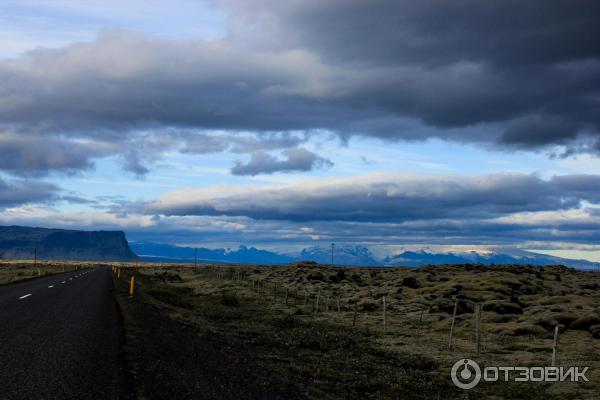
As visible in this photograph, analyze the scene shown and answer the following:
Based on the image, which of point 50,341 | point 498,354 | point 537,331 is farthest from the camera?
point 537,331

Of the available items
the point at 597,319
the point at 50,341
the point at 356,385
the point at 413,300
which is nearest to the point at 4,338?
the point at 50,341

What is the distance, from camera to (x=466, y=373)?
58.9 ft

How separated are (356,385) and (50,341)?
9.09 metres

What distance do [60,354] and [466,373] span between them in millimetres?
12726

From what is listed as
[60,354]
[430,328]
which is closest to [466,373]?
[430,328]

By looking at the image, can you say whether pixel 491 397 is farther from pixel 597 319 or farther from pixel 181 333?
pixel 597 319

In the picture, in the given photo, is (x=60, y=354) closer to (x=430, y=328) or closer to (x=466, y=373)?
(x=466, y=373)

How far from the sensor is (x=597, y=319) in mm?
27938

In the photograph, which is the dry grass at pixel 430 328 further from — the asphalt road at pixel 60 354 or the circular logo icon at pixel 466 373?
Result: the asphalt road at pixel 60 354

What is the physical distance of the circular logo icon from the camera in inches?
645

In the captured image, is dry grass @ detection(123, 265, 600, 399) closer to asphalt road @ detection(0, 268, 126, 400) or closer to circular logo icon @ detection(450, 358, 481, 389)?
circular logo icon @ detection(450, 358, 481, 389)

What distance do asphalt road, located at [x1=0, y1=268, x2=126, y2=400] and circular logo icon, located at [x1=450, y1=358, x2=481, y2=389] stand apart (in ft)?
33.4

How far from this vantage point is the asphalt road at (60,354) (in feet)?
34.1

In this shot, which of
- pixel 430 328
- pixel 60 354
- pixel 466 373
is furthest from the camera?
pixel 430 328
